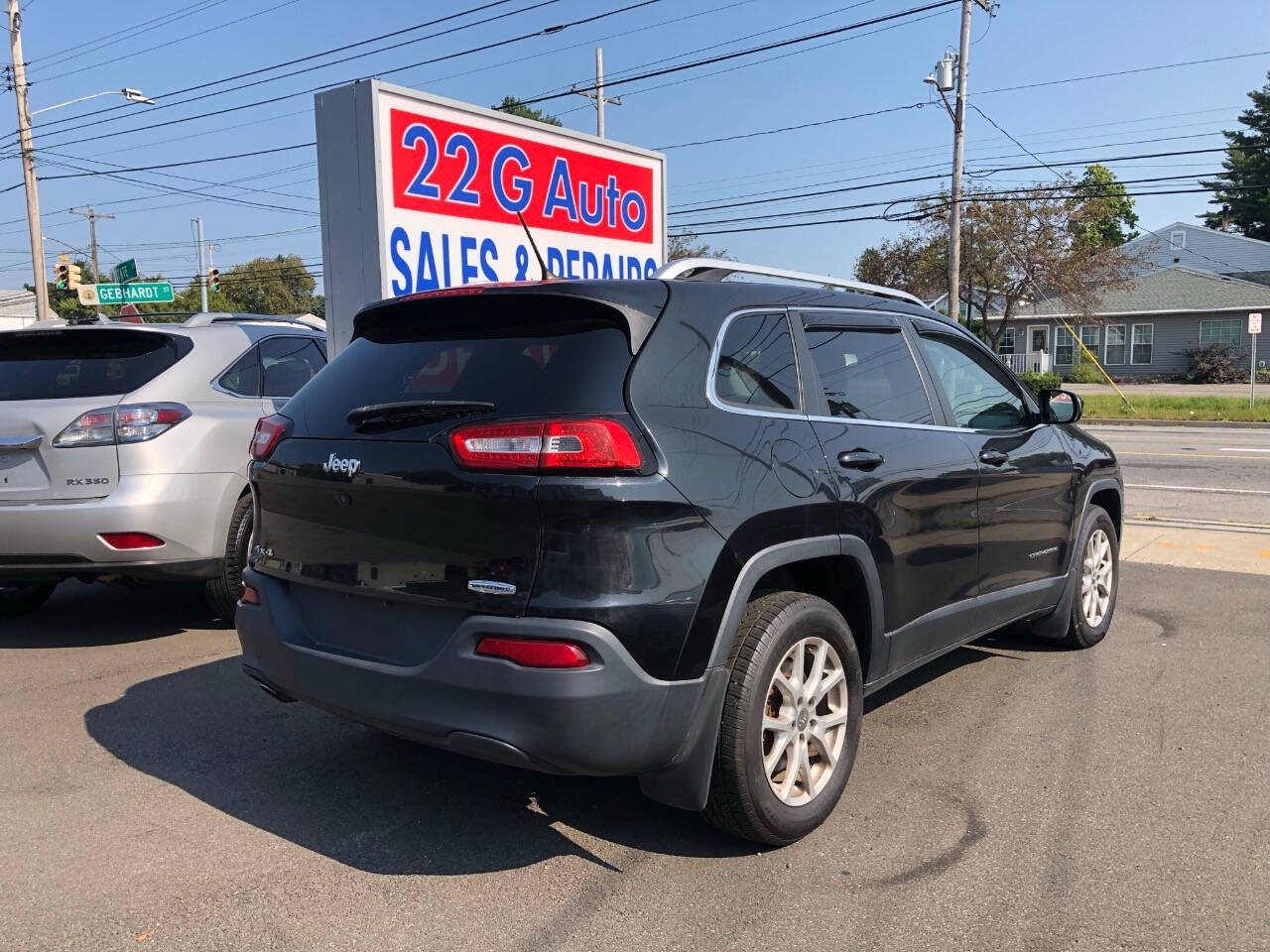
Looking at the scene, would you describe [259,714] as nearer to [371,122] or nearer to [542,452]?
[542,452]

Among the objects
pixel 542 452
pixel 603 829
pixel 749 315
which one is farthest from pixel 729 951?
pixel 749 315

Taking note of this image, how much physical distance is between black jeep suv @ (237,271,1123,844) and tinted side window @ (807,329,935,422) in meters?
0.01

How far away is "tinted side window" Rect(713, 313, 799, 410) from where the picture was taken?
335 cm

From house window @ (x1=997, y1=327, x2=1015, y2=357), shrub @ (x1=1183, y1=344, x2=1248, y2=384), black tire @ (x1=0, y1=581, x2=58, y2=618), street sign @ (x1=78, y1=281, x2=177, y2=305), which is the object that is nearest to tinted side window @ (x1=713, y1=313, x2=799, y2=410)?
black tire @ (x1=0, y1=581, x2=58, y2=618)

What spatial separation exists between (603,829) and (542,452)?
141cm

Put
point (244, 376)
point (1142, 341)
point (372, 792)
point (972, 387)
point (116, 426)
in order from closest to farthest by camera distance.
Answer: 1. point (372, 792)
2. point (972, 387)
3. point (116, 426)
4. point (244, 376)
5. point (1142, 341)

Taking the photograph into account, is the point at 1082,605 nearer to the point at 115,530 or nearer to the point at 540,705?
the point at 540,705

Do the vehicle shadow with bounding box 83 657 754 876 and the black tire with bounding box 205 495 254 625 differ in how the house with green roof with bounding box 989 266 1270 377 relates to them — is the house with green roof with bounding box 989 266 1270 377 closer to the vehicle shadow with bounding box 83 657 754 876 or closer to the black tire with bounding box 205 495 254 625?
the black tire with bounding box 205 495 254 625

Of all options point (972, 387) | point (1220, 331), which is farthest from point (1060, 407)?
point (1220, 331)

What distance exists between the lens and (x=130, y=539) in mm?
5262

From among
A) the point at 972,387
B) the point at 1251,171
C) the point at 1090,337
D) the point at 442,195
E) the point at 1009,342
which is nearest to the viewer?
the point at 972,387

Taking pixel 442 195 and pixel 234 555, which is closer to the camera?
pixel 234 555

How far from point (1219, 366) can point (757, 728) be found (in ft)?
145

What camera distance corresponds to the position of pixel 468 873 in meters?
3.20
